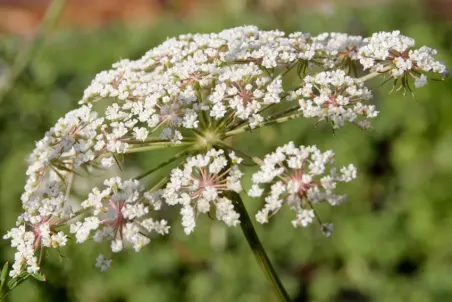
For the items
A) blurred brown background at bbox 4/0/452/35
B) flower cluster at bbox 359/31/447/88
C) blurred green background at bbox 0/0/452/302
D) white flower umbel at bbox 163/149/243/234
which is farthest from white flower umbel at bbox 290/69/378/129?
blurred brown background at bbox 4/0/452/35

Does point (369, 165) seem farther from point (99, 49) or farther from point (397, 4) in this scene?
point (99, 49)

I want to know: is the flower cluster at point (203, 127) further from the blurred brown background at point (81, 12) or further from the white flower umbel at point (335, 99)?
the blurred brown background at point (81, 12)

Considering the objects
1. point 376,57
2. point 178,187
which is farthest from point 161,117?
point 376,57

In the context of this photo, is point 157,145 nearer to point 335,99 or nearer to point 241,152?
point 241,152

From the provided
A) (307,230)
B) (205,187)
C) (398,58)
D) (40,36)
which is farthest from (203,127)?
(307,230)

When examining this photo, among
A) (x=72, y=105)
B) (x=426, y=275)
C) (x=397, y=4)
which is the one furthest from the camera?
(x=397, y=4)

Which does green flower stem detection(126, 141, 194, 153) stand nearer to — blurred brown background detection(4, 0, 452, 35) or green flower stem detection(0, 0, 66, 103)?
green flower stem detection(0, 0, 66, 103)
